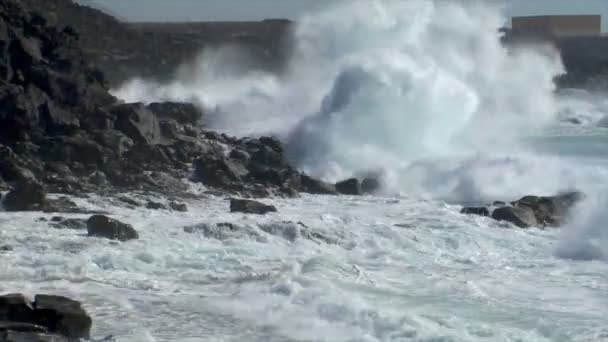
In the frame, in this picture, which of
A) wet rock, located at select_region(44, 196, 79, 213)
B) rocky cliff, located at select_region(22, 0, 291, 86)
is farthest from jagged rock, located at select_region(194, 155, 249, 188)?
rocky cliff, located at select_region(22, 0, 291, 86)

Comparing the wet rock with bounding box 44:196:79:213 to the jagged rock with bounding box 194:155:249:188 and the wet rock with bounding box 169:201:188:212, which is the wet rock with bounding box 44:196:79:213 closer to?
the wet rock with bounding box 169:201:188:212

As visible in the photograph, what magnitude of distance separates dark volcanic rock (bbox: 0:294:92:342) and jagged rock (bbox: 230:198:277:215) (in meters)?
5.83

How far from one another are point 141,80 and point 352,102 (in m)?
13.6

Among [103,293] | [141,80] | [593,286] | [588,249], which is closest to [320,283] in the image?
[103,293]

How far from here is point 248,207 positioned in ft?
45.7

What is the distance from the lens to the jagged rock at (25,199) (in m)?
12.8

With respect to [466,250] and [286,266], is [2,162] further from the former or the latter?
[466,250]

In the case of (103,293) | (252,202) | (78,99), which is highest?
(78,99)

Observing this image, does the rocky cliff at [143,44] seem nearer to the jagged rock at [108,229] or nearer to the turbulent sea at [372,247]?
the turbulent sea at [372,247]

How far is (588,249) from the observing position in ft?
41.9

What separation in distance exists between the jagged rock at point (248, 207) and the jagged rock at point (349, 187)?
2793 mm

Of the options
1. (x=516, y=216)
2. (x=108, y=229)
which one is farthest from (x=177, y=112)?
(x=108, y=229)

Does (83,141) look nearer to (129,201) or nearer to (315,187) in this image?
(129,201)

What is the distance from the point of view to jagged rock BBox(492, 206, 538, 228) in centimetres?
1452
